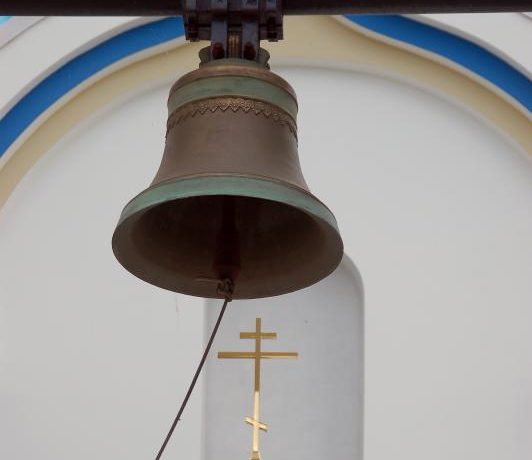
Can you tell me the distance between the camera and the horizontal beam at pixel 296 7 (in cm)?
232

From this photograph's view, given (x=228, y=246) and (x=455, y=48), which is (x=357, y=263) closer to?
(x=455, y=48)

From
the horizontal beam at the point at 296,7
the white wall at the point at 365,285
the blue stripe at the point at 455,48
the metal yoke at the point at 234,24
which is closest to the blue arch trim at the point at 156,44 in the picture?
the blue stripe at the point at 455,48

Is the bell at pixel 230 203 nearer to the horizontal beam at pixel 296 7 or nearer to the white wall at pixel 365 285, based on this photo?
the horizontal beam at pixel 296 7

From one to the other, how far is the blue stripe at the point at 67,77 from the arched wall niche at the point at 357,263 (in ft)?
0.27

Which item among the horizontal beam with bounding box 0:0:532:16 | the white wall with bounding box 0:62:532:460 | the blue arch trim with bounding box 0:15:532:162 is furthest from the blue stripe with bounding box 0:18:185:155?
the horizontal beam with bounding box 0:0:532:16

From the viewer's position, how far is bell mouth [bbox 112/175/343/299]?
2.49 meters

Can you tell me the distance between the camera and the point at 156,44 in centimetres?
464

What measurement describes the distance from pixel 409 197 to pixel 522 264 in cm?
51

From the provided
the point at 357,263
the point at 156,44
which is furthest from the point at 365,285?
the point at 156,44

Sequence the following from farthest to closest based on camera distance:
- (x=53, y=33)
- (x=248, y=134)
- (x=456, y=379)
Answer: (x=53, y=33), (x=456, y=379), (x=248, y=134)

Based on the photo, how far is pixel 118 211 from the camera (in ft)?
15.2

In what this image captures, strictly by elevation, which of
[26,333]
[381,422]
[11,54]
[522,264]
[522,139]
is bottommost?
[381,422]

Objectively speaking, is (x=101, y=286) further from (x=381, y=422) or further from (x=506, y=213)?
(x=506, y=213)

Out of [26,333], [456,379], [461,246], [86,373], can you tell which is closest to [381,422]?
[456,379]
